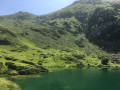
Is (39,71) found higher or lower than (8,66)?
lower

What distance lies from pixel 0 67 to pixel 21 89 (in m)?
59.3

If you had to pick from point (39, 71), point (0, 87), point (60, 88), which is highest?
point (0, 87)

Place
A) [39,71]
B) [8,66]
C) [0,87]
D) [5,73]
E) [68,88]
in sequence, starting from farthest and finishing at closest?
[39,71], [8,66], [5,73], [68,88], [0,87]

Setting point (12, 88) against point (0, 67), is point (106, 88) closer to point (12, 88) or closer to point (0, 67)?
point (12, 88)

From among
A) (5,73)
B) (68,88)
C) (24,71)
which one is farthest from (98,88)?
(5,73)

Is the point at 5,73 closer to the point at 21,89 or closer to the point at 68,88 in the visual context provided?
the point at 21,89

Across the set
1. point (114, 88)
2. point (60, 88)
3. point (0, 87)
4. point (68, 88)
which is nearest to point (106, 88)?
point (114, 88)

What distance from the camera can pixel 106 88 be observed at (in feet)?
266

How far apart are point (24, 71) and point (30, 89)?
2068 inches

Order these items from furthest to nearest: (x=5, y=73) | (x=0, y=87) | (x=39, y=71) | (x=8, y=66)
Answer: (x=39, y=71) < (x=8, y=66) < (x=5, y=73) < (x=0, y=87)

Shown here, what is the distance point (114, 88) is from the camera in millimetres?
80188

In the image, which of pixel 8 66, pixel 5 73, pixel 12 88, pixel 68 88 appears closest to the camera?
pixel 12 88

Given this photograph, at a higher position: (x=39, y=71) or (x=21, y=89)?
(x=21, y=89)

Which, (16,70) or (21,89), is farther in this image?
(16,70)
